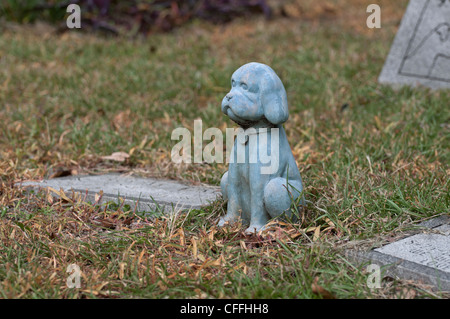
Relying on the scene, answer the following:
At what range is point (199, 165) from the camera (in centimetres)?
363

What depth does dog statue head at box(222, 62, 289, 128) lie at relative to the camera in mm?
2514

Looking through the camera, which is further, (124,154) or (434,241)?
(124,154)

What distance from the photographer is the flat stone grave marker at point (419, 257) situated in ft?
7.45

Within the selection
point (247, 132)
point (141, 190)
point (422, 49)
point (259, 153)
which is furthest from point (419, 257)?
point (422, 49)

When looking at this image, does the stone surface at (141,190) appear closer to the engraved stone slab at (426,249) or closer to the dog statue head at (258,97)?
the dog statue head at (258,97)

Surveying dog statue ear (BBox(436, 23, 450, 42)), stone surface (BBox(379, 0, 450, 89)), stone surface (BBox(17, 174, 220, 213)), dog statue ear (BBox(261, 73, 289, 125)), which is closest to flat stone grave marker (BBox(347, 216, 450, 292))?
dog statue ear (BBox(261, 73, 289, 125))

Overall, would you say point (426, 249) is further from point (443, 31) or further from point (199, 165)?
point (443, 31)

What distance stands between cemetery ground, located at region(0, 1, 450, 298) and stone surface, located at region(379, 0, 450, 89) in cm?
23

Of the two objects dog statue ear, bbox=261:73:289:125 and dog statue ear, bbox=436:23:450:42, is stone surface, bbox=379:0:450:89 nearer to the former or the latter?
dog statue ear, bbox=436:23:450:42

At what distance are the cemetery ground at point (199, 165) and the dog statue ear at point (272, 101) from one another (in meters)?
0.47
